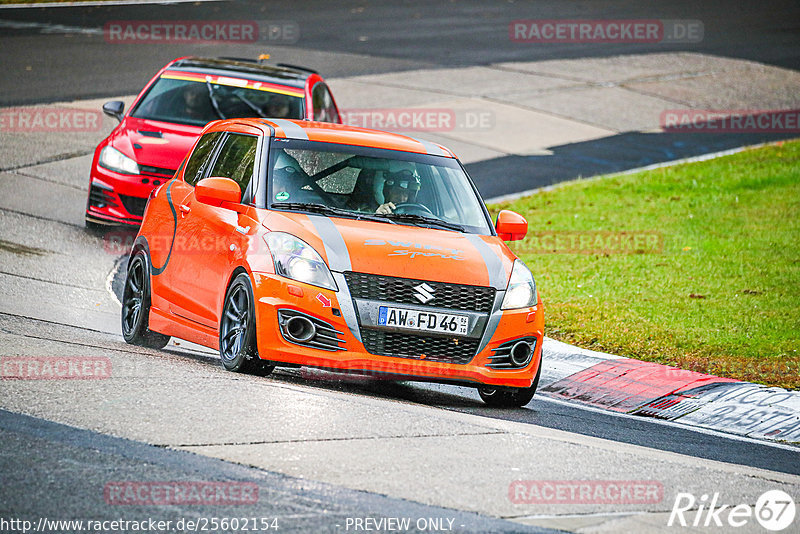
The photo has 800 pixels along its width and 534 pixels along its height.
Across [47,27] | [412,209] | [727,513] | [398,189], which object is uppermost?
[47,27]

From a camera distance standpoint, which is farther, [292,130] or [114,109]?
[114,109]

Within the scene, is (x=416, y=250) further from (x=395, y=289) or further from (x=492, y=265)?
(x=492, y=265)

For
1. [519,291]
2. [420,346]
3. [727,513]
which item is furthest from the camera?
[519,291]

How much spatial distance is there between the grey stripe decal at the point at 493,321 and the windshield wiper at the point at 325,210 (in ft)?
3.24

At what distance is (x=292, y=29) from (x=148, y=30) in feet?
11.7

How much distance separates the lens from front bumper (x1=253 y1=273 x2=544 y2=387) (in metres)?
7.57

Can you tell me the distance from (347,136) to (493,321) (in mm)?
2060

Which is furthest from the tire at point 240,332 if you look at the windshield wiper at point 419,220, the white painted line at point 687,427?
the white painted line at point 687,427

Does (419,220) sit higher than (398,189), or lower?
lower

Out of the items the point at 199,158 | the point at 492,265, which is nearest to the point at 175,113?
the point at 199,158

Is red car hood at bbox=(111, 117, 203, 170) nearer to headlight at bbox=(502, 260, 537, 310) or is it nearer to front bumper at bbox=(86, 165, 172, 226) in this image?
front bumper at bbox=(86, 165, 172, 226)

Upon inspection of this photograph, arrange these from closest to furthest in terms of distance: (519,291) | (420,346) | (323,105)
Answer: (420,346) < (519,291) < (323,105)

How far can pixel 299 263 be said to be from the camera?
7668 mm

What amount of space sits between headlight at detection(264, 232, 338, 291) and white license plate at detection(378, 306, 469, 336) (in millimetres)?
357
